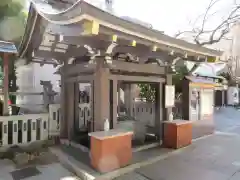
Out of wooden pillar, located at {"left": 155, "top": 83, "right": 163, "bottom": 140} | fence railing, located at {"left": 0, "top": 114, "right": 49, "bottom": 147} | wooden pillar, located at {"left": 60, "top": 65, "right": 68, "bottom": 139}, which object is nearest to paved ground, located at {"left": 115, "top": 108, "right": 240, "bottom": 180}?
wooden pillar, located at {"left": 155, "top": 83, "right": 163, "bottom": 140}

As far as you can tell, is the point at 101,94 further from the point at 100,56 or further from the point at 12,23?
the point at 12,23

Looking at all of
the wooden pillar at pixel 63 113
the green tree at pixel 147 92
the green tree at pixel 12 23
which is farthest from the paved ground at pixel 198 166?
the green tree at pixel 12 23

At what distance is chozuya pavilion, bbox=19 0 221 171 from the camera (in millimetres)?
3406

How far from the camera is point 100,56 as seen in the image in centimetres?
453

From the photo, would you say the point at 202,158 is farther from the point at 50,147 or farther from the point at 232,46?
the point at 232,46

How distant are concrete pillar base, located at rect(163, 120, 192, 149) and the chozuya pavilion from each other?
246 mm

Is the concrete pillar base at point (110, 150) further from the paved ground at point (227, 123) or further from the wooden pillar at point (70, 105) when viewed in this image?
the paved ground at point (227, 123)

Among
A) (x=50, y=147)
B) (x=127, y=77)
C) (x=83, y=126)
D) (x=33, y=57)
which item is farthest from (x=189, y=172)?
(x=33, y=57)

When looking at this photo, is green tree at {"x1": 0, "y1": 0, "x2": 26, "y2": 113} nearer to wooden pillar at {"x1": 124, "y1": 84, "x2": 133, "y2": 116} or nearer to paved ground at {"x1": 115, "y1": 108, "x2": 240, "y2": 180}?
wooden pillar at {"x1": 124, "y1": 84, "x2": 133, "y2": 116}

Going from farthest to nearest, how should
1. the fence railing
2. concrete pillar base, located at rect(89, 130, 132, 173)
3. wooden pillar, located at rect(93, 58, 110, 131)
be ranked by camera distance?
the fence railing < wooden pillar, located at rect(93, 58, 110, 131) < concrete pillar base, located at rect(89, 130, 132, 173)

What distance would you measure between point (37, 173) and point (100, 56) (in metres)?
2.89

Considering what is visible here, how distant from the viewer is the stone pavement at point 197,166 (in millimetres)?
4211

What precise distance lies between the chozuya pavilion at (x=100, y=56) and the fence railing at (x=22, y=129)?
1.97 ft

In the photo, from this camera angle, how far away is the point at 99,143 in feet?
13.7
